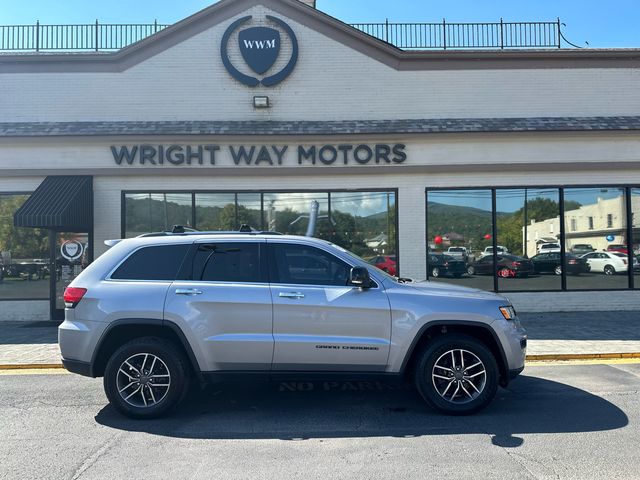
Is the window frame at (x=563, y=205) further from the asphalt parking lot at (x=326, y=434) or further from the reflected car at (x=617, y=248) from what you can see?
the asphalt parking lot at (x=326, y=434)

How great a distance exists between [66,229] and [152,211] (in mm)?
1883

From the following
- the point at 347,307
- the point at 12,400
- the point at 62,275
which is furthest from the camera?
the point at 62,275

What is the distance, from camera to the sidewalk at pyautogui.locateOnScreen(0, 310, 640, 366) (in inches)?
315

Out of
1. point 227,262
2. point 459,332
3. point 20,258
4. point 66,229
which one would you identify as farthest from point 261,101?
point 459,332

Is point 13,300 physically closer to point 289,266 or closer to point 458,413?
point 289,266

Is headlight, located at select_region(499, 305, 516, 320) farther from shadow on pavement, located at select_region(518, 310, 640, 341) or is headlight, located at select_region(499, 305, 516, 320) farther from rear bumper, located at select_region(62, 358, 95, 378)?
rear bumper, located at select_region(62, 358, 95, 378)

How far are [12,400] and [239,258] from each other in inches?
132

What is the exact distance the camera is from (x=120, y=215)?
1177 centimetres

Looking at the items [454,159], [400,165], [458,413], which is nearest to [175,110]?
[400,165]

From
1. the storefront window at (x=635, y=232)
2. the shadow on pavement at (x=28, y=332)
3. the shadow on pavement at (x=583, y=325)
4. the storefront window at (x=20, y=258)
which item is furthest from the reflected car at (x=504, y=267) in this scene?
the storefront window at (x=20, y=258)

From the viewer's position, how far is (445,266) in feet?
39.2

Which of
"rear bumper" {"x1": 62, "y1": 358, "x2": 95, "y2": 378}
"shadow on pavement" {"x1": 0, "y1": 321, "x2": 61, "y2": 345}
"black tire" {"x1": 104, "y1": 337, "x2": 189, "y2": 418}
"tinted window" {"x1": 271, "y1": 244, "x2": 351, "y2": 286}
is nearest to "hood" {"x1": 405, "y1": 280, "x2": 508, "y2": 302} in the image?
"tinted window" {"x1": 271, "y1": 244, "x2": 351, "y2": 286}

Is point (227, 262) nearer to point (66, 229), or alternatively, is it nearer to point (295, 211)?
point (295, 211)

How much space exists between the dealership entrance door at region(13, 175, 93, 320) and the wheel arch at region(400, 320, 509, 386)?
27.0 ft
